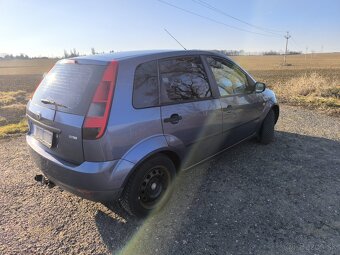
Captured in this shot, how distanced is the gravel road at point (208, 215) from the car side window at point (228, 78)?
1160 millimetres

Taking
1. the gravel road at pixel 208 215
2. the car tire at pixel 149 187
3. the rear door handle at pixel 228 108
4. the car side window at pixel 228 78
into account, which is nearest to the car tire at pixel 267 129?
the gravel road at pixel 208 215

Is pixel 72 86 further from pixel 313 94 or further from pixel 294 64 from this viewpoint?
pixel 294 64

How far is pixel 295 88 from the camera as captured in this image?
1255 cm

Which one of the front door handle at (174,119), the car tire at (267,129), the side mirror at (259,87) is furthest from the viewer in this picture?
the car tire at (267,129)

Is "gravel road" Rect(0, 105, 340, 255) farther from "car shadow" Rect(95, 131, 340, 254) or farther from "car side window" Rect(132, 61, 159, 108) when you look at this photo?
"car side window" Rect(132, 61, 159, 108)

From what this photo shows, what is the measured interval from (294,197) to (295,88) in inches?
386

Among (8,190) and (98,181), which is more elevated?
(98,181)

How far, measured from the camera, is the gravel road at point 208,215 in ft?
9.68

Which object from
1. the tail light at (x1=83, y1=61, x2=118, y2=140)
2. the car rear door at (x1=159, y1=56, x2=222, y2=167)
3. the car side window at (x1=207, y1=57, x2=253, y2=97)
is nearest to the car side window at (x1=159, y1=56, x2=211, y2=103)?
the car rear door at (x1=159, y1=56, x2=222, y2=167)

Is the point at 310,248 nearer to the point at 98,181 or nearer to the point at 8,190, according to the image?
the point at 98,181

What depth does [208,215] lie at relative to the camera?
344cm

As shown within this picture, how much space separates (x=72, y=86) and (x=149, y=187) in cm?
135

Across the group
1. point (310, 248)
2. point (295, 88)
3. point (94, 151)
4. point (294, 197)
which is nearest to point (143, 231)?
point (94, 151)

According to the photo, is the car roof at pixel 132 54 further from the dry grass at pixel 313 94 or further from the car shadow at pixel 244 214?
the dry grass at pixel 313 94
